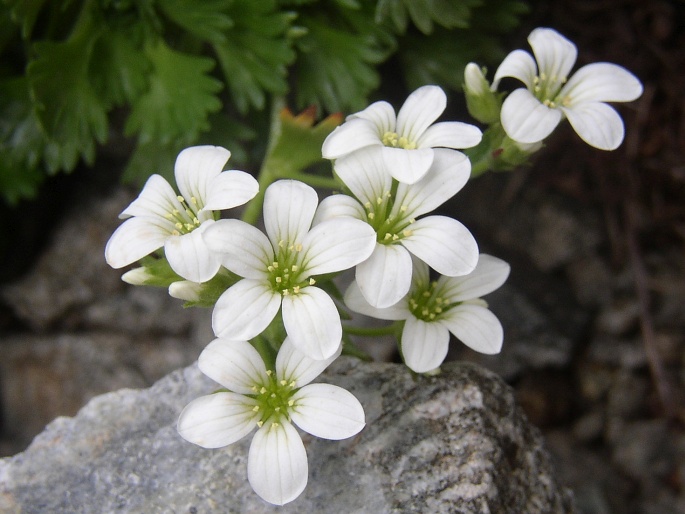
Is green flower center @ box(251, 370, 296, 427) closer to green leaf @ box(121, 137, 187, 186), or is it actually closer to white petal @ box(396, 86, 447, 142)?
white petal @ box(396, 86, 447, 142)

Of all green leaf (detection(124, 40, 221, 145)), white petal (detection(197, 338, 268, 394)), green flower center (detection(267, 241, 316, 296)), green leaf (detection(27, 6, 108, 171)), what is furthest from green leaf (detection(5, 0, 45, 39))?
white petal (detection(197, 338, 268, 394))

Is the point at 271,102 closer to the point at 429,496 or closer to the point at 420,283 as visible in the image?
the point at 420,283

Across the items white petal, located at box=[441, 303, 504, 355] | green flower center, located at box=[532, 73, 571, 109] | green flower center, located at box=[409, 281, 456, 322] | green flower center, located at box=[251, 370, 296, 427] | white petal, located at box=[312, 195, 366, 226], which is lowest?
green flower center, located at box=[251, 370, 296, 427]

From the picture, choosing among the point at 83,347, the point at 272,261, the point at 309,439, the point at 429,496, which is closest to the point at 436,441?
the point at 429,496

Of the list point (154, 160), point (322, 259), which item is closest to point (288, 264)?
point (322, 259)

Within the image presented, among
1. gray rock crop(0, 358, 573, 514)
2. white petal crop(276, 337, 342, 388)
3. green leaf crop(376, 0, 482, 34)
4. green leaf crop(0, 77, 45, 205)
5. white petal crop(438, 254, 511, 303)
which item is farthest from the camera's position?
green leaf crop(0, 77, 45, 205)

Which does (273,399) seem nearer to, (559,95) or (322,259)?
(322,259)
